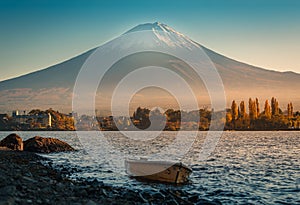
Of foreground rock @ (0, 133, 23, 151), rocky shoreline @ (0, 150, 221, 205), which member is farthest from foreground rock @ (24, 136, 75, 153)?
rocky shoreline @ (0, 150, 221, 205)

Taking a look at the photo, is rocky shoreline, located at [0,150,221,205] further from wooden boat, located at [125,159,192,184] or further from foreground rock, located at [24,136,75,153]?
foreground rock, located at [24,136,75,153]

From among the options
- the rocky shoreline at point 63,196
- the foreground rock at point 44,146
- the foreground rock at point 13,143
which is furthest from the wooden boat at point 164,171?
the foreground rock at point 44,146

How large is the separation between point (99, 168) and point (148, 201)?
49.4 ft

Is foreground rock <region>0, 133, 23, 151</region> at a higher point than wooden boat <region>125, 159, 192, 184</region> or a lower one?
higher

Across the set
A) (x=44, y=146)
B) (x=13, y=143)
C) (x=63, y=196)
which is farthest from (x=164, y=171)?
(x=44, y=146)

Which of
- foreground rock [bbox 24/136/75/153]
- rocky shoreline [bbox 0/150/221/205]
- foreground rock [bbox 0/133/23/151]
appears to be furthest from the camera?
foreground rock [bbox 24/136/75/153]

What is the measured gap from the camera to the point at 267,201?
17.2 metres

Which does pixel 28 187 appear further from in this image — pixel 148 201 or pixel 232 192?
pixel 232 192

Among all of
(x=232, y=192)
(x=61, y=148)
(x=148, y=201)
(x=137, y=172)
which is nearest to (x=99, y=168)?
(x=137, y=172)

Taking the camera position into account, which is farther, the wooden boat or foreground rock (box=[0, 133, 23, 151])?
foreground rock (box=[0, 133, 23, 151])

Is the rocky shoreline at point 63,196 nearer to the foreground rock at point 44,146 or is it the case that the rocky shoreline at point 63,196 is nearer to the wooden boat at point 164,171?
the wooden boat at point 164,171

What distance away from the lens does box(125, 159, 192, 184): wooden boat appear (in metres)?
22.0

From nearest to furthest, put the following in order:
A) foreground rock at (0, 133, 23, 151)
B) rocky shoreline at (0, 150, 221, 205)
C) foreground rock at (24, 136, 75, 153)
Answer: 1. rocky shoreline at (0, 150, 221, 205)
2. foreground rock at (0, 133, 23, 151)
3. foreground rock at (24, 136, 75, 153)

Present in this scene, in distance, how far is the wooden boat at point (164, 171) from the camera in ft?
72.1
